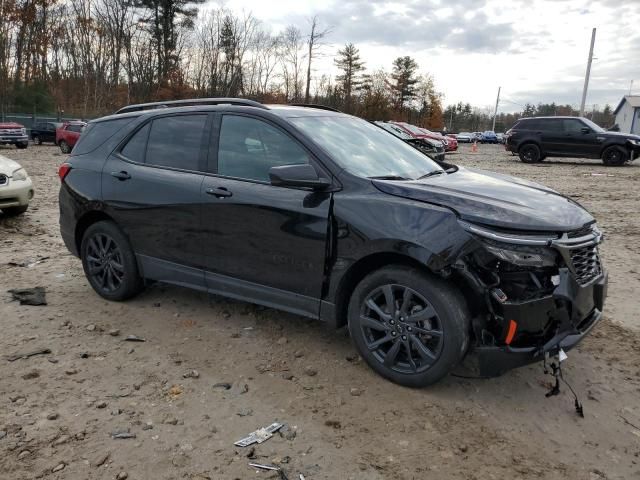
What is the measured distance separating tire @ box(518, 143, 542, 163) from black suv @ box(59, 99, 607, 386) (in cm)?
1775

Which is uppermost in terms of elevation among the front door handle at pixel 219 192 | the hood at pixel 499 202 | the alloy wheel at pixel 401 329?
the hood at pixel 499 202

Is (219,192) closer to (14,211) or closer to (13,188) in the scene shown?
(13,188)

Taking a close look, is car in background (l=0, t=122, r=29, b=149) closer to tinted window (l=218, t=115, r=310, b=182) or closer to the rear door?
the rear door

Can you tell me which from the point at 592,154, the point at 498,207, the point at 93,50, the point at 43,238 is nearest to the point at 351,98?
the point at 93,50

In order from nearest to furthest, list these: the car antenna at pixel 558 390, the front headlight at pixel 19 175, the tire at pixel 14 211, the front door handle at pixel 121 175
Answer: the car antenna at pixel 558 390
the front door handle at pixel 121 175
the front headlight at pixel 19 175
the tire at pixel 14 211

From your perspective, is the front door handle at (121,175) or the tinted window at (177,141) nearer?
the tinted window at (177,141)

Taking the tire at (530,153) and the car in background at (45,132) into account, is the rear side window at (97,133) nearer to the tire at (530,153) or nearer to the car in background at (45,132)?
the tire at (530,153)

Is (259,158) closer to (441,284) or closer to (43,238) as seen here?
(441,284)

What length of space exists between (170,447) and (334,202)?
1744 mm

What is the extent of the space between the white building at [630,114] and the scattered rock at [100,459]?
62.1 m

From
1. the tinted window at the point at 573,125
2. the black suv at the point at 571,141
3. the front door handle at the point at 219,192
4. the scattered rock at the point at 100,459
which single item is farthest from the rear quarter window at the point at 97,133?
the tinted window at the point at 573,125

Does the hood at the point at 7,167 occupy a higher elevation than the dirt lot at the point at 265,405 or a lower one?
higher

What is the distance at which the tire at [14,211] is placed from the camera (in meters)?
8.20

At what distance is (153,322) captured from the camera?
174 inches
